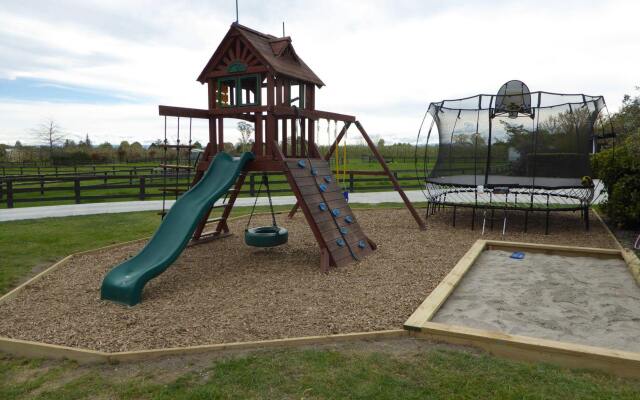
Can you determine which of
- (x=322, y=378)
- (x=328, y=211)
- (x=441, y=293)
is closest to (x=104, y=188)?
(x=328, y=211)

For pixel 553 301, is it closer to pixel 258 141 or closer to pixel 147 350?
pixel 147 350

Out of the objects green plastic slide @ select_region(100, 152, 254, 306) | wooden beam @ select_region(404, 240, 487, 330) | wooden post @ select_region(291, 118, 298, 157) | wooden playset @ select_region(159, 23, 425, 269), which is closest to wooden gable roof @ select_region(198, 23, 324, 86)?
wooden playset @ select_region(159, 23, 425, 269)

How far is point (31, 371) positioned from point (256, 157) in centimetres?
390

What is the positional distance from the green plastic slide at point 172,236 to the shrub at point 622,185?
7.07 metres

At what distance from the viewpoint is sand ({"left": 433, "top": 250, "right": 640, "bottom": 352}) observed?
3895 mm

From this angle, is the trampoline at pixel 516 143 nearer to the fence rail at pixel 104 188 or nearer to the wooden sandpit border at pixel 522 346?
the fence rail at pixel 104 188

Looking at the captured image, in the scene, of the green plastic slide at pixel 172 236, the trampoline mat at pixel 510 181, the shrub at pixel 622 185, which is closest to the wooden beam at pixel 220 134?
the green plastic slide at pixel 172 236

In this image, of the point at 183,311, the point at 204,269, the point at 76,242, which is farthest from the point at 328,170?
the point at 76,242

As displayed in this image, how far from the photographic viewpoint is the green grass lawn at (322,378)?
2.94 m

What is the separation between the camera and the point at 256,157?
657 centimetres

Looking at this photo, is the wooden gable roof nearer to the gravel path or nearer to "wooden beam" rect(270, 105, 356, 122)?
"wooden beam" rect(270, 105, 356, 122)

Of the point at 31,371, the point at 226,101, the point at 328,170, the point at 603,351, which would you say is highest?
the point at 226,101

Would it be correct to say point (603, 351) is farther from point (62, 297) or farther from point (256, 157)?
point (62, 297)

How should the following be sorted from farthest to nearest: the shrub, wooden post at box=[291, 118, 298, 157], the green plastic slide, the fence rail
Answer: the fence rail → the shrub → wooden post at box=[291, 118, 298, 157] → the green plastic slide
